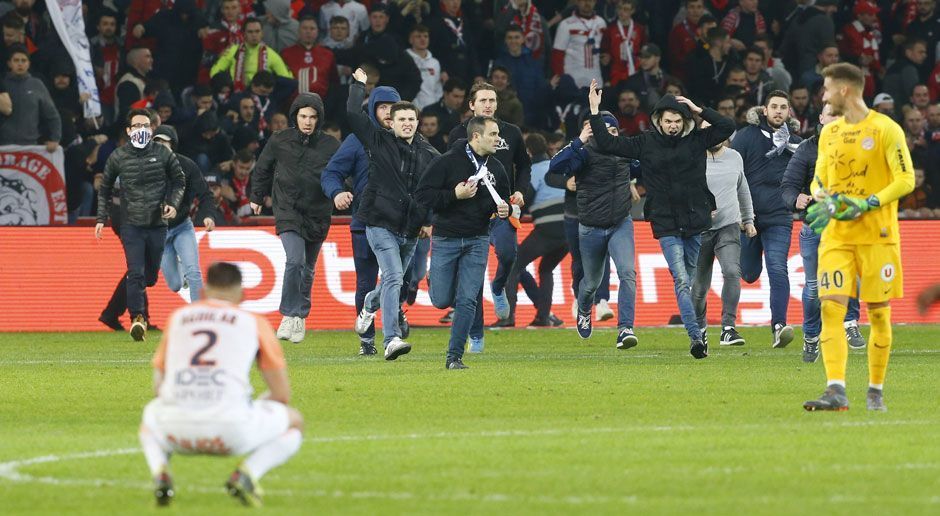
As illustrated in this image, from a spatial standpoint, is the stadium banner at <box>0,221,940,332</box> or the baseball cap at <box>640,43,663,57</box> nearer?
the stadium banner at <box>0,221,940,332</box>

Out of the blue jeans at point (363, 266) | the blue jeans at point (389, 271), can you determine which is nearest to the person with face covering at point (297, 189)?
the blue jeans at point (363, 266)

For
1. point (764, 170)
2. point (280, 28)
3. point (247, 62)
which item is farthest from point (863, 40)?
point (764, 170)

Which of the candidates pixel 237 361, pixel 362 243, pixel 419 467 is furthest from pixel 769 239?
pixel 237 361

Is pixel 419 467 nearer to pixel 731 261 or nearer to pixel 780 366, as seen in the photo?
pixel 780 366

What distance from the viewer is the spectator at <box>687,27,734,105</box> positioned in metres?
28.4

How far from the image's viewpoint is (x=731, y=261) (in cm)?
1875

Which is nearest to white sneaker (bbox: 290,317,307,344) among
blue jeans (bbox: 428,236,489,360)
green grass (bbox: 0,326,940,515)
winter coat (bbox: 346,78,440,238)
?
green grass (bbox: 0,326,940,515)

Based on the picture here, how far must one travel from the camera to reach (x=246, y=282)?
73.7 ft

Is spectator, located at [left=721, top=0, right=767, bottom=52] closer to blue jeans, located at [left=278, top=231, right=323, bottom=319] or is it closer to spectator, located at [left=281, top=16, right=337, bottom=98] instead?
spectator, located at [left=281, top=16, right=337, bottom=98]

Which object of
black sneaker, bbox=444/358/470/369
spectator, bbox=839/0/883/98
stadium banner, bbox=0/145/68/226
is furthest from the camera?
spectator, bbox=839/0/883/98

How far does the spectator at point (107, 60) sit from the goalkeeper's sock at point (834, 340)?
52.4 feet

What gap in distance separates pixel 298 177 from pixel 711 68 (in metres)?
10.8

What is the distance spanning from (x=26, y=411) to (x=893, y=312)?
13225 millimetres

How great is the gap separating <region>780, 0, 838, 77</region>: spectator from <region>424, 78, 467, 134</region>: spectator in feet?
20.1
